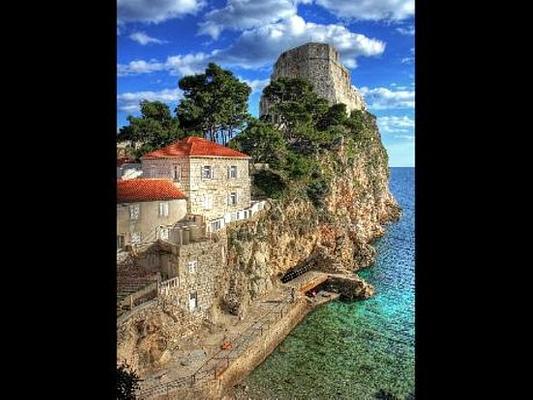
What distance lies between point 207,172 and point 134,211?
15.7 feet

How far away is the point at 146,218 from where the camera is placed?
17594mm

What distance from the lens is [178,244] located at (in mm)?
16703

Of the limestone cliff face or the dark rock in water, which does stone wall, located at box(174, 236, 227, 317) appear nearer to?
the limestone cliff face

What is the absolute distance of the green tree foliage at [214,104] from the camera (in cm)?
2681

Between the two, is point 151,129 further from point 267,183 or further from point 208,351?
point 208,351

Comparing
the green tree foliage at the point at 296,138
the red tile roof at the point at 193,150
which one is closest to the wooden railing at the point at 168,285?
the red tile roof at the point at 193,150

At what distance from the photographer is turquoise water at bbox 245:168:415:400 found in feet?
49.1

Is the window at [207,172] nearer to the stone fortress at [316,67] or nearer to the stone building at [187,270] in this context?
the stone building at [187,270]

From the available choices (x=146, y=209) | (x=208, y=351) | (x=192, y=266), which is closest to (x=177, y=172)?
(x=146, y=209)

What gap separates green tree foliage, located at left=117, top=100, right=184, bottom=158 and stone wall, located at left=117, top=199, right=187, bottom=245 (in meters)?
6.06
